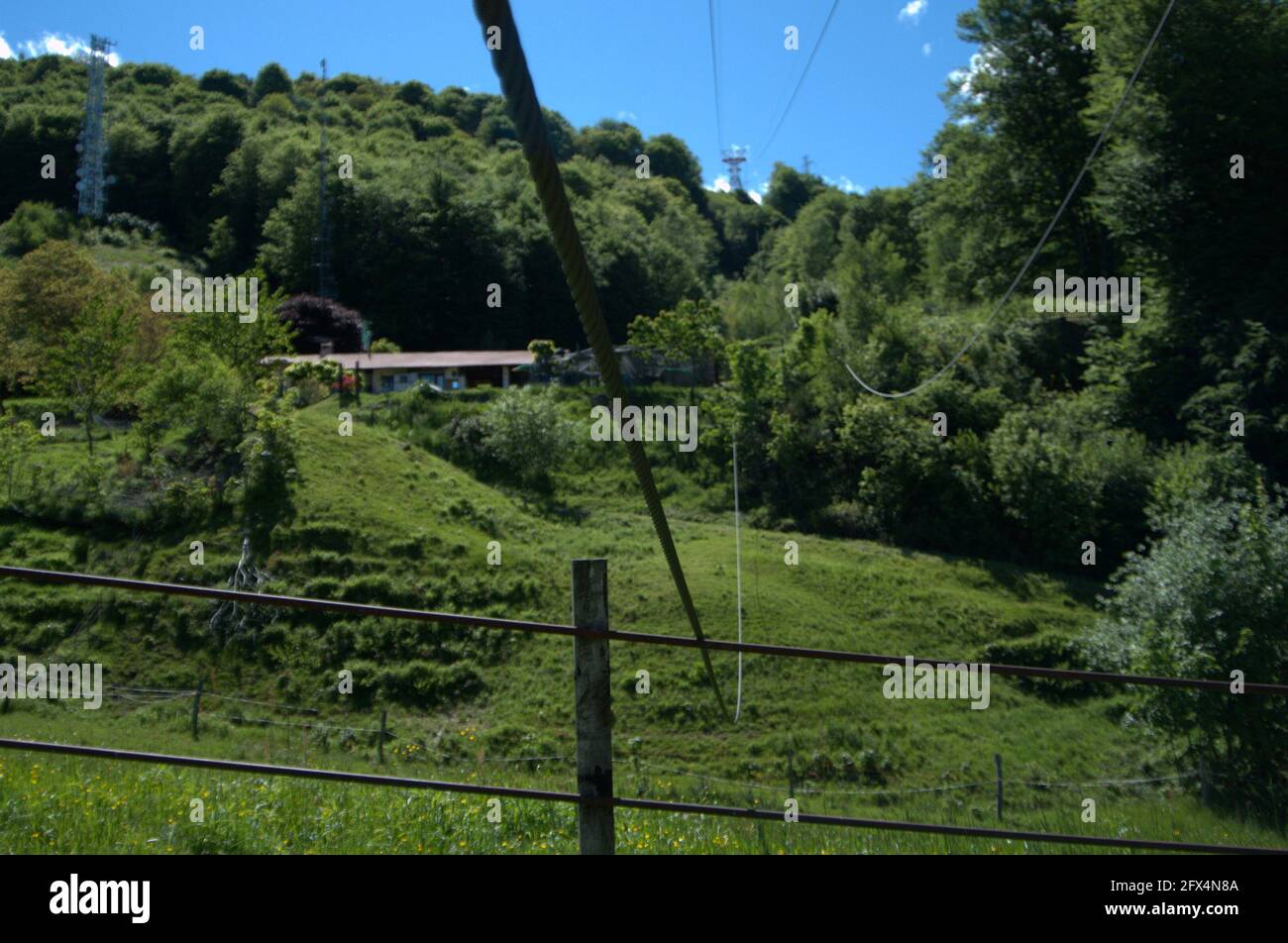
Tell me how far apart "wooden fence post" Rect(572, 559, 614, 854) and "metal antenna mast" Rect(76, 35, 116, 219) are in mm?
75952

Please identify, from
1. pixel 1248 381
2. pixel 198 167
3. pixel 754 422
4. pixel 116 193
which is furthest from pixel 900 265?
pixel 116 193

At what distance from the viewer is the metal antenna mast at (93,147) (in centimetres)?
6462

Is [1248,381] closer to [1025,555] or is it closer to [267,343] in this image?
[1025,555]

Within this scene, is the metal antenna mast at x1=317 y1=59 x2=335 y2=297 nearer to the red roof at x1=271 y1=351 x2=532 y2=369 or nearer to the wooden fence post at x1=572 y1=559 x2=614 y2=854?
the red roof at x1=271 y1=351 x2=532 y2=369

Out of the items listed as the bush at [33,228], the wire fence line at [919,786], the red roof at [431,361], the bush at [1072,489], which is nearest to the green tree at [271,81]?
the bush at [33,228]

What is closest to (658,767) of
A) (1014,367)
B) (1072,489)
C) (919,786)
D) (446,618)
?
(919,786)

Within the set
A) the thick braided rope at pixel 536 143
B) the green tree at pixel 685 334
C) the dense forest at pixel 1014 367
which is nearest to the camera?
the thick braided rope at pixel 536 143

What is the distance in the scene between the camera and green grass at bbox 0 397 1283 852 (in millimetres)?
16719

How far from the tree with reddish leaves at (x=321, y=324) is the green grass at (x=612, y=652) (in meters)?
25.9

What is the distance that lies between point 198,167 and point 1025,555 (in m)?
71.5

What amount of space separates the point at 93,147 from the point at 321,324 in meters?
25.7

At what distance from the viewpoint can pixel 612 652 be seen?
24.1 meters

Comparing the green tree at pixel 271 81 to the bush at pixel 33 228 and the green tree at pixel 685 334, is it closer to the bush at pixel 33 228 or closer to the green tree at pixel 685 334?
the bush at pixel 33 228

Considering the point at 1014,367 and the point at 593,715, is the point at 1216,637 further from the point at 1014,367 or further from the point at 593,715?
the point at 1014,367
